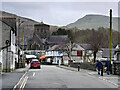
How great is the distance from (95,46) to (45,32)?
3253 inches

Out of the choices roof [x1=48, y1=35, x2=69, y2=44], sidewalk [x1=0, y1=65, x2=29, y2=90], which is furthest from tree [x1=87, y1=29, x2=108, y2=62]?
sidewalk [x1=0, y1=65, x2=29, y2=90]

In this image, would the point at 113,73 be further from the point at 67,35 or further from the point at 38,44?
the point at 67,35

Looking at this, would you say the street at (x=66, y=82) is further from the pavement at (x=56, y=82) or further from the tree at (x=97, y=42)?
the tree at (x=97, y=42)

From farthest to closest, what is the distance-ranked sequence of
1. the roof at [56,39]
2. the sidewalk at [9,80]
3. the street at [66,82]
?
the roof at [56,39]
the street at [66,82]
the sidewalk at [9,80]

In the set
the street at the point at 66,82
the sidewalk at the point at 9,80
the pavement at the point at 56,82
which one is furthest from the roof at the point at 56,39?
the street at the point at 66,82

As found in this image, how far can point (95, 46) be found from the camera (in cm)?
10819

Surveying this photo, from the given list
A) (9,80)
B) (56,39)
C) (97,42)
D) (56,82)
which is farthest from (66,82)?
(56,39)

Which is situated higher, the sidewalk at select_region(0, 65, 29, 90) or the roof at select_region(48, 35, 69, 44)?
the roof at select_region(48, 35, 69, 44)

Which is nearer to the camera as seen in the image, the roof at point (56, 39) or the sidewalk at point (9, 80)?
the sidewalk at point (9, 80)

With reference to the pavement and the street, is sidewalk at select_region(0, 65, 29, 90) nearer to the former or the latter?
the pavement

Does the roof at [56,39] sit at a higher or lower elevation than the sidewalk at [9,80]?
higher

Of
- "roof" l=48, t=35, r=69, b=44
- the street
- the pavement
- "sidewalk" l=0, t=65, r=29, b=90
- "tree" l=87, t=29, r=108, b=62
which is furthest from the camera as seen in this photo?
"roof" l=48, t=35, r=69, b=44

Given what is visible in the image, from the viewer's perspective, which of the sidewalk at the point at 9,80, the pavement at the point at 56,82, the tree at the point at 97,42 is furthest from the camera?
the tree at the point at 97,42

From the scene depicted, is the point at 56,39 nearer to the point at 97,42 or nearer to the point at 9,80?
the point at 97,42
